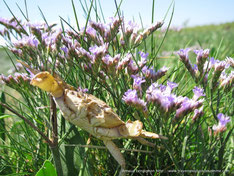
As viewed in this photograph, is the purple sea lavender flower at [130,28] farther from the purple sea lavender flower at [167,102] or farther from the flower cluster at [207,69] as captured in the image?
the purple sea lavender flower at [167,102]

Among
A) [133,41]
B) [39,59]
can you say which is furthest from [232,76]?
[39,59]

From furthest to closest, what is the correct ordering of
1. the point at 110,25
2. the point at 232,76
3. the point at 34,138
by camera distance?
1. the point at 34,138
2. the point at 110,25
3. the point at 232,76

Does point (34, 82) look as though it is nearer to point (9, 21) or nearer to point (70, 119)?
point (70, 119)

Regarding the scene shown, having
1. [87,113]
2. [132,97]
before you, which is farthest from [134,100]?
[87,113]

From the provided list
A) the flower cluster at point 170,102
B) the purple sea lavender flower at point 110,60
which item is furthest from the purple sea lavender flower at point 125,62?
the flower cluster at point 170,102

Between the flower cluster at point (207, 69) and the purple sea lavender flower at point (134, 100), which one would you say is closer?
the purple sea lavender flower at point (134, 100)

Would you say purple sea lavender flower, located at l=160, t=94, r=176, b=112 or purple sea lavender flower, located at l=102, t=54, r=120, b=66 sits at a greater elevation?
purple sea lavender flower, located at l=102, t=54, r=120, b=66

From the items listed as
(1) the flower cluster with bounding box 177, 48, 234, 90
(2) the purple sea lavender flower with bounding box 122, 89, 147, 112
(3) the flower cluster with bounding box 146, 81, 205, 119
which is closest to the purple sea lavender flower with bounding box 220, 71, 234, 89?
(1) the flower cluster with bounding box 177, 48, 234, 90

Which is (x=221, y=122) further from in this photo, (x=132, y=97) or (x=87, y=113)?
(x=87, y=113)

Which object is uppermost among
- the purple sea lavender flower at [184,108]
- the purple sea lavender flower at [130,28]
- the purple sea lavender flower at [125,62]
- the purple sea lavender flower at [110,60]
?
the purple sea lavender flower at [130,28]

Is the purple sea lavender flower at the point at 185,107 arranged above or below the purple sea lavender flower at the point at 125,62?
below

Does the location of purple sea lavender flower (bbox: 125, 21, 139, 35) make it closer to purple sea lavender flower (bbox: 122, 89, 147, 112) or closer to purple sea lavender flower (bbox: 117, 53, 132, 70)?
purple sea lavender flower (bbox: 117, 53, 132, 70)
